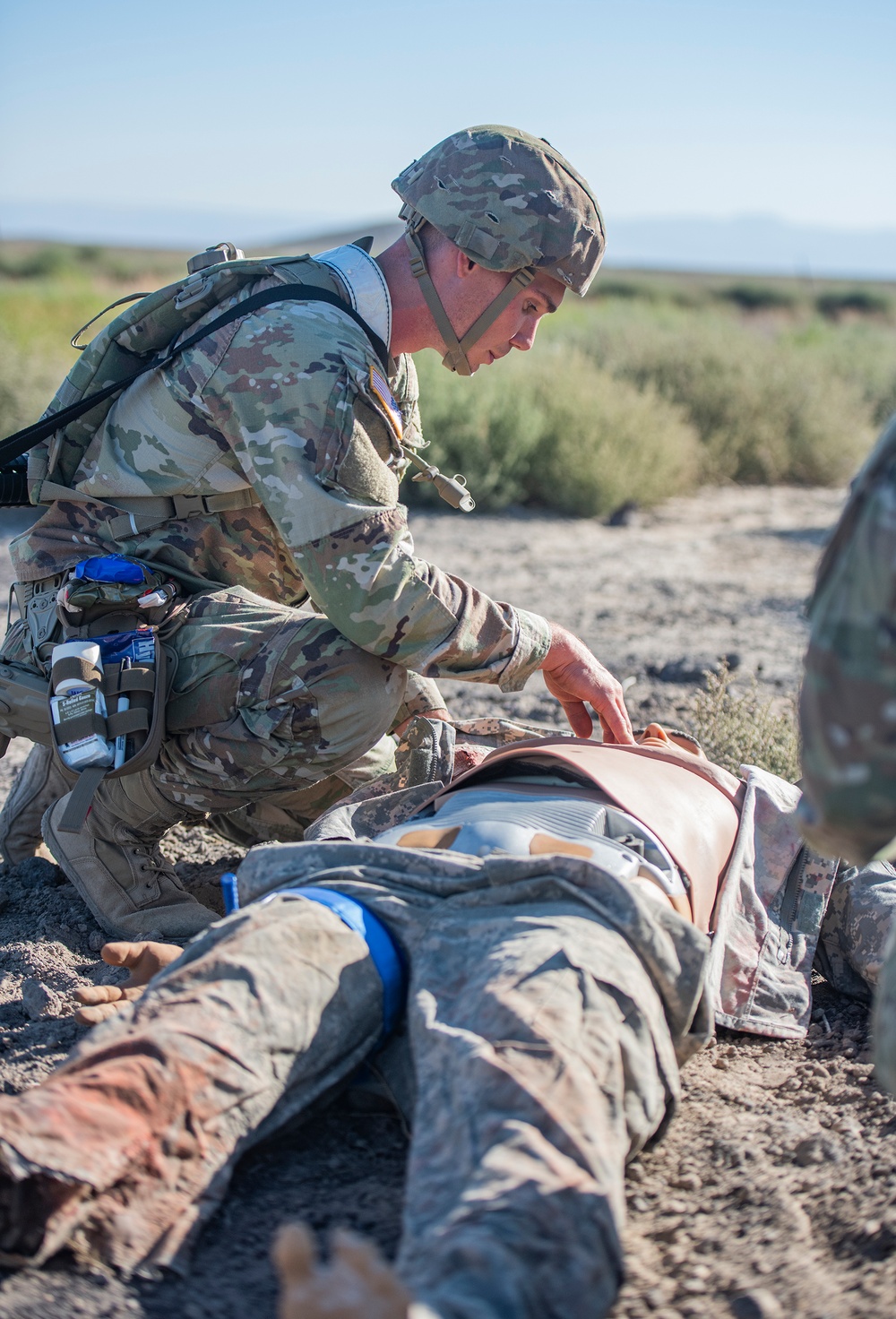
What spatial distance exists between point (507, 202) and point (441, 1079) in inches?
83.4

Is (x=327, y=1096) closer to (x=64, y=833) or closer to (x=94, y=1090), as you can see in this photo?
(x=94, y=1090)

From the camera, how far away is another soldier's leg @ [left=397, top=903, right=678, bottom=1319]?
4.60 feet

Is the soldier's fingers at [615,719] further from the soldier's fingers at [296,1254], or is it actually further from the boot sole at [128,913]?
the soldier's fingers at [296,1254]

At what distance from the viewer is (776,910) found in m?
2.55

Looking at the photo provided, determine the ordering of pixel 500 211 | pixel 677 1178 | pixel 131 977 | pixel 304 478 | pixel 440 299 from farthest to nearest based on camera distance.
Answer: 1. pixel 440 299
2. pixel 500 211
3. pixel 304 478
4. pixel 131 977
5. pixel 677 1178

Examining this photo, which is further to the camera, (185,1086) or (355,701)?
(355,701)

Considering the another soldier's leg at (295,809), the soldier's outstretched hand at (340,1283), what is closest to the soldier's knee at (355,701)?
the another soldier's leg at (295,809)

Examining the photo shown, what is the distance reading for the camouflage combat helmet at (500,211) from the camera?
2.96 meters

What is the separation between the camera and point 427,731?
10.2 ft

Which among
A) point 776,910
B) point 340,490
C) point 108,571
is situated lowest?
point 776,910

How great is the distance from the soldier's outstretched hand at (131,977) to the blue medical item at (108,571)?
94cm

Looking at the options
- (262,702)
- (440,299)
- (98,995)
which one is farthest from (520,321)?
(98,995)

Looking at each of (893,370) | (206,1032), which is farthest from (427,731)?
(893,370)

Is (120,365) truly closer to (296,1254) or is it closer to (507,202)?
(507,202)
